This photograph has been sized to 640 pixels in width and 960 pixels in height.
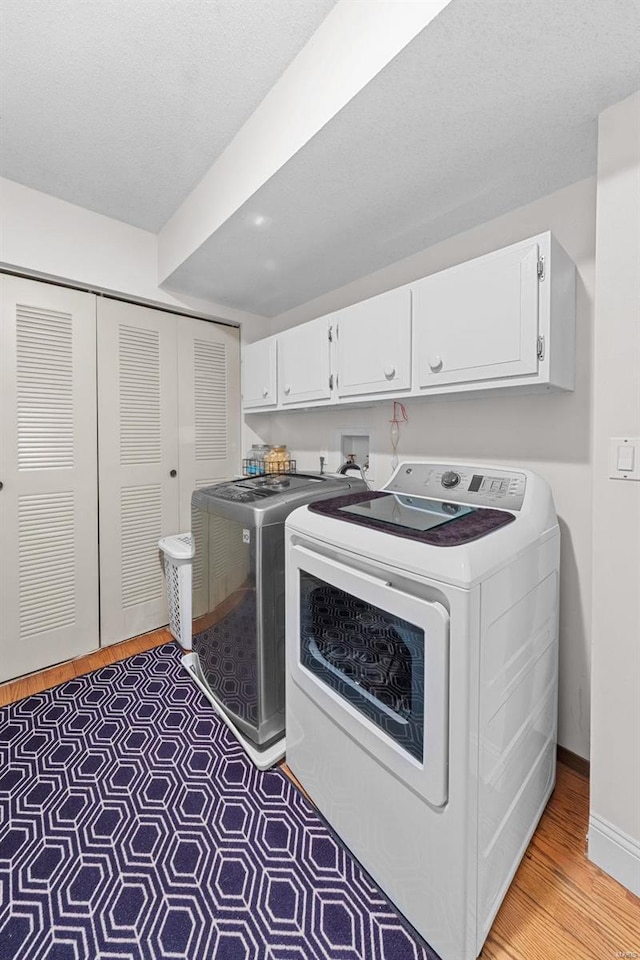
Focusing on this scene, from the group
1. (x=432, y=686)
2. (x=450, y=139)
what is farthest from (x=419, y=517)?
(x=450, y=139)

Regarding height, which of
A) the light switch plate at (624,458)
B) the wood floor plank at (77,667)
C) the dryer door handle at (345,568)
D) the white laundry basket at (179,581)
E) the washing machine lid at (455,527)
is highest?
the light switch plate at (624,458)

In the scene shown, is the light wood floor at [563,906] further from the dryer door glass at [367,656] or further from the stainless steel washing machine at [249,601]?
the stainless steel washing machine at [249,601]

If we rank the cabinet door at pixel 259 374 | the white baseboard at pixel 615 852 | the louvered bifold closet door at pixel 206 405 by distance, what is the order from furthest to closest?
the louvered bifold closet door at pixel 206 405 → the cabinet door at pixel 259 374 → the white baseboard at pixel 615 852

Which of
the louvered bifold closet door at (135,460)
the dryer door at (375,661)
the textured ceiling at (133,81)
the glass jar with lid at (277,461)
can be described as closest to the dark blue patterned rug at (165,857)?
the dryer door at (375,661)

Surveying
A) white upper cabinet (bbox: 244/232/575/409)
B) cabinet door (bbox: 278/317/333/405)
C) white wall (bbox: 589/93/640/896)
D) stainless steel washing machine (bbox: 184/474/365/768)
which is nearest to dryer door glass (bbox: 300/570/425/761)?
stainless steel washing machine (bbox: 184/474/365/768)

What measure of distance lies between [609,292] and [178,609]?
2549 millimetres

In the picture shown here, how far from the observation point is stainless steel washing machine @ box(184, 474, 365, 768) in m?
1.64

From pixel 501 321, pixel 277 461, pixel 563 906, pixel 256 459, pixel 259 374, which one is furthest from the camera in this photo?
pixel 256 459

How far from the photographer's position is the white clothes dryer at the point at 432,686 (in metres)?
0.95

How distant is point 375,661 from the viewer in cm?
118

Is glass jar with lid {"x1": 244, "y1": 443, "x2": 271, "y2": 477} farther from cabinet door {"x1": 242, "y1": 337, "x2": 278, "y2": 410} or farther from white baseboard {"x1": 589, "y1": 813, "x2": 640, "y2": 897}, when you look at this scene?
white baseboard {"x1": 589, "y1": 813, "x2": 640, "y2": 897}

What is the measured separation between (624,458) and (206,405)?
8.00ft

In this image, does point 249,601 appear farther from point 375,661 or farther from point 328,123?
point 328,123

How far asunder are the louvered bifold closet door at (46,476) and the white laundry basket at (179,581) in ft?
1.37
